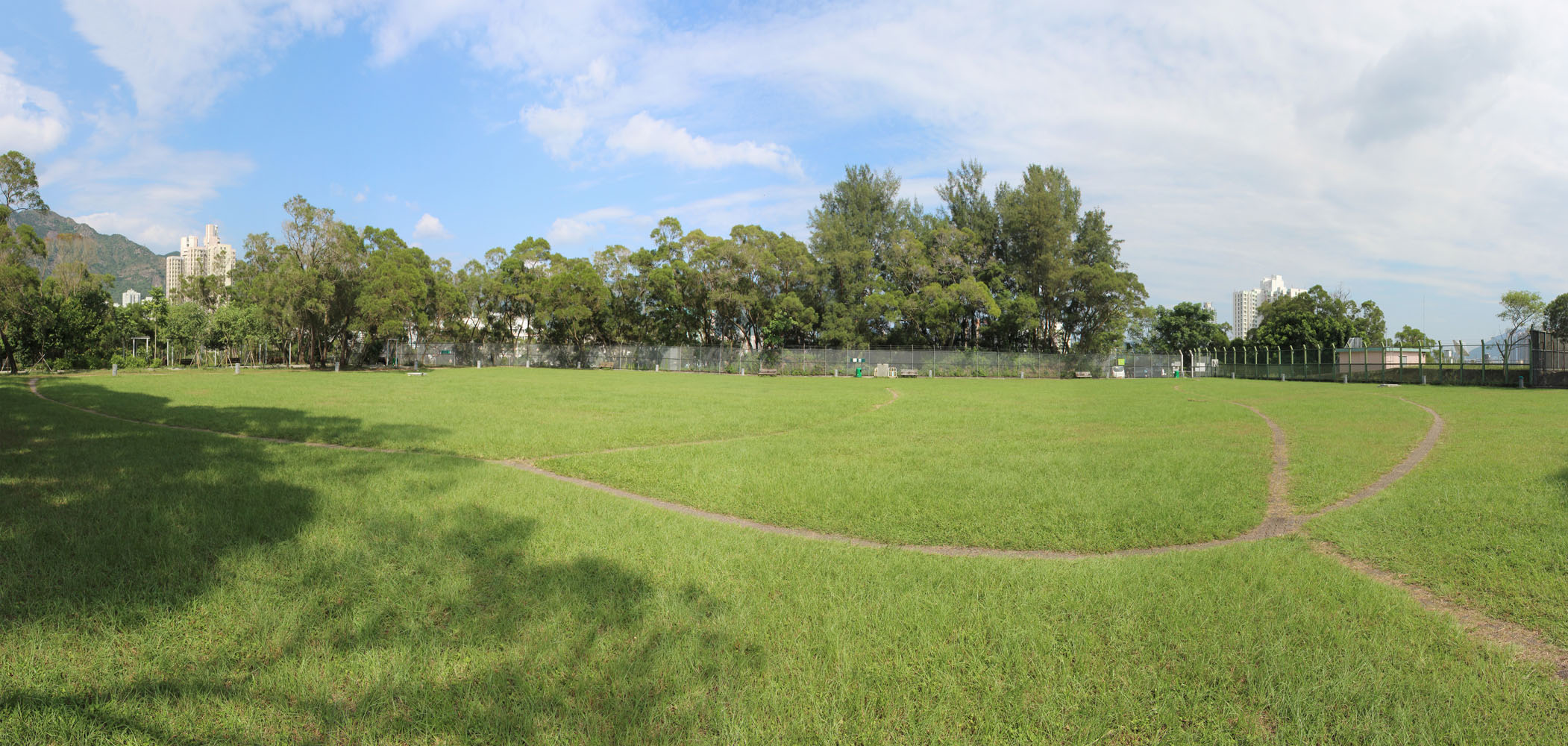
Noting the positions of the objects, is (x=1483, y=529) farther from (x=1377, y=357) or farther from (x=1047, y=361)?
(x=1047, y=361)

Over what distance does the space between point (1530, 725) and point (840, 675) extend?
9.31 feet

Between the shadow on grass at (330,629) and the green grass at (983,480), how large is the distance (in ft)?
7.99

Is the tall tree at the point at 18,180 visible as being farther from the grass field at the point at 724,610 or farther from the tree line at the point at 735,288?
the grass field at the point at 724,610

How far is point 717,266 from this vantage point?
50.8 metres

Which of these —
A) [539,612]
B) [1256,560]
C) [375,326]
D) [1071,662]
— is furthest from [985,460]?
[375,326]

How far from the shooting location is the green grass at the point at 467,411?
11.0 meters

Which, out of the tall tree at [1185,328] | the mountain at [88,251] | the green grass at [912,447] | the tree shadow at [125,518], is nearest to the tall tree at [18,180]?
the mountain at [88,251]

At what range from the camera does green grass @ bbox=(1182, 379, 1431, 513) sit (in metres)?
7.57

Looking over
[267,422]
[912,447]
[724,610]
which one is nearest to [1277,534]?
[724,610]

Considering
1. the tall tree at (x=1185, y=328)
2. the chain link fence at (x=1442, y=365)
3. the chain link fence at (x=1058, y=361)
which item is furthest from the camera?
the tall tree at (x=1185, y=328)

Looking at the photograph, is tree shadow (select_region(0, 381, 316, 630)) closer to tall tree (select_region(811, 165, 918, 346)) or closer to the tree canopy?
tall tree (select_region(811, 165, 918, 346))

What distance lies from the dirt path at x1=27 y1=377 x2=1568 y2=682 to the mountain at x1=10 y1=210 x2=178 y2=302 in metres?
41.5

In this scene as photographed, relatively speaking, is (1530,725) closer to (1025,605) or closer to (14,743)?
(1025,605)

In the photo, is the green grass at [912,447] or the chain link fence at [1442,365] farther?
the chain link fence at [1442,365]
